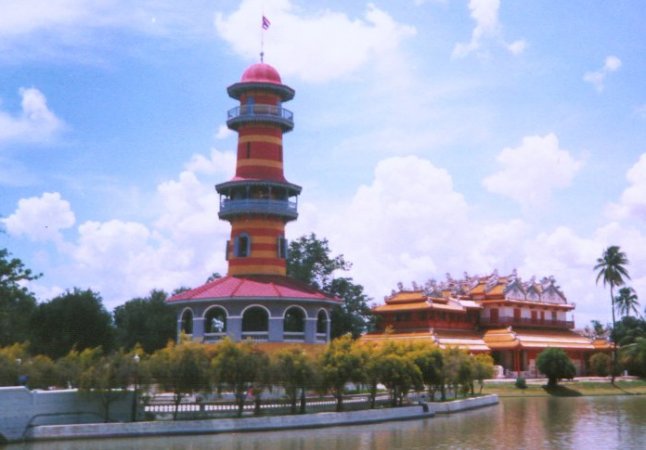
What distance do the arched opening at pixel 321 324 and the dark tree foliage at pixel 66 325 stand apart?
18426mm

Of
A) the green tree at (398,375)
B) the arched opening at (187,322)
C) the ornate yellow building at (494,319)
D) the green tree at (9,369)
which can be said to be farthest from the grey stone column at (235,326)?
the ornate yellow building at (494,319)

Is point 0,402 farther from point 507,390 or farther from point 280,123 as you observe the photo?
point 507,390

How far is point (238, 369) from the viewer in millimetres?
38844

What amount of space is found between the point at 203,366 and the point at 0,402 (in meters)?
9.40

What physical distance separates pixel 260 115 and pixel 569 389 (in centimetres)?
3733

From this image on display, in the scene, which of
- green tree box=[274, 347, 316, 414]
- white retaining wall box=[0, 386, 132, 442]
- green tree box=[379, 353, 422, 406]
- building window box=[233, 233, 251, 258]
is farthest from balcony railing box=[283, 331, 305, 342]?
white retaining wall box=[0, 386, 132, 442]

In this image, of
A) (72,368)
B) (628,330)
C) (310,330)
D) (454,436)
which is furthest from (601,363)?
(72,368)

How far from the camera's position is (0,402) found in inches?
1307

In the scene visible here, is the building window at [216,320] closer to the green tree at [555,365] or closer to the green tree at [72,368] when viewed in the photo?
the green tree at [72,368]

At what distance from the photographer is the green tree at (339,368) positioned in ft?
137

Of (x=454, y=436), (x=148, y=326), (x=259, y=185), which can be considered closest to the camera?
(x=454, y=436)

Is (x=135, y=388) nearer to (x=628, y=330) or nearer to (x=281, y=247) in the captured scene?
(x=281, y=247)

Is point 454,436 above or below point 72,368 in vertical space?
below

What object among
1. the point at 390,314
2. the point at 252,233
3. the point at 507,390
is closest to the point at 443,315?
the point at 390,314
